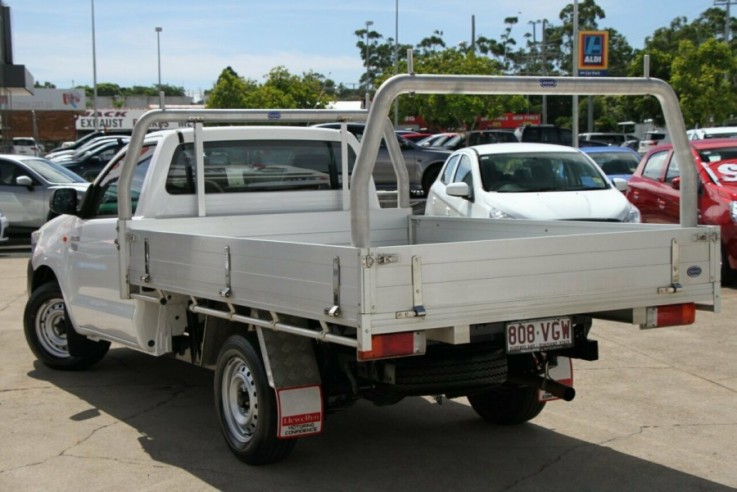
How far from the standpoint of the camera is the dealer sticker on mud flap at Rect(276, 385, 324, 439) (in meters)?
5.30

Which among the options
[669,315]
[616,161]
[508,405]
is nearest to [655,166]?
[616,161]

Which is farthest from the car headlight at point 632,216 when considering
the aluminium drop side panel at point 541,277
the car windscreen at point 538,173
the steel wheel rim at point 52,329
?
the steel wheel rim at point 52,329

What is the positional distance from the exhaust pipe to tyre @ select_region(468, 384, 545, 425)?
535mm

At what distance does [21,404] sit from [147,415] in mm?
1022

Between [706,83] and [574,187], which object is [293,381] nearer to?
[574,187]

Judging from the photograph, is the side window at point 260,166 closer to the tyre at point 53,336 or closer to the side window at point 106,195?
the side window at point 106,195

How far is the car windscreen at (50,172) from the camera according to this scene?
693 inches

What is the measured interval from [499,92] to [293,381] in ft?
6.19

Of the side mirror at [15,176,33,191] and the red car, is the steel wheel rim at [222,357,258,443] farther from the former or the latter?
the side mirror at [15,176,33,191]

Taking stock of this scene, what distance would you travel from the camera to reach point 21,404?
7199 mm

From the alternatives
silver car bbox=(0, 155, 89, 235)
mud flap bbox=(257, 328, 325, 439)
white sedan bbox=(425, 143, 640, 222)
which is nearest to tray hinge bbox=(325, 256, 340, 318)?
mud flap bbox=(257, 328, 325, 439)

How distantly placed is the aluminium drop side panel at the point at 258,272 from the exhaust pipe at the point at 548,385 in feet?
4.88

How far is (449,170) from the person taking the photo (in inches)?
529

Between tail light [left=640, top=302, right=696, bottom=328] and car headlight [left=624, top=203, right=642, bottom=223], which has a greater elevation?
car headlight [left=624, top=203, right=642, bottom=223]
